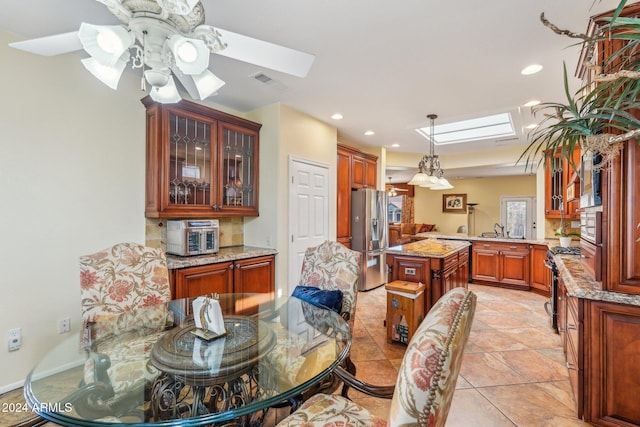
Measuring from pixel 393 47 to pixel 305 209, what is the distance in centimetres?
212

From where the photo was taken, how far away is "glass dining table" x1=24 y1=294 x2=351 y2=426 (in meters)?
1.08

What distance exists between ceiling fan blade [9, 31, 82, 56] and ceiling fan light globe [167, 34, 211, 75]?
49 centimetres

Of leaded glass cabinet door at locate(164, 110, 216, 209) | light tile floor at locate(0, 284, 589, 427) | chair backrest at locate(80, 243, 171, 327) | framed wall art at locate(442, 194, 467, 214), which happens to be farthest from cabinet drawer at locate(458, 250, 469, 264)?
framed wall art at locate(442, 194, 467, 214)

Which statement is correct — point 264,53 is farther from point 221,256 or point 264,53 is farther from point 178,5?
point 221,256

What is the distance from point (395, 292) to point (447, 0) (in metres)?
2.31

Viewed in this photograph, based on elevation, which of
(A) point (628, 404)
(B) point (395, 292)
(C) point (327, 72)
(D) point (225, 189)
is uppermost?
(C) point (327, 72)

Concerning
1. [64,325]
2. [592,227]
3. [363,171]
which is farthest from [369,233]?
[64,325]

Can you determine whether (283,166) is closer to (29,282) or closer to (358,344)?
(358,344)

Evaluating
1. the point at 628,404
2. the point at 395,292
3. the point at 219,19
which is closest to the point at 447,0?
the point at 219,19

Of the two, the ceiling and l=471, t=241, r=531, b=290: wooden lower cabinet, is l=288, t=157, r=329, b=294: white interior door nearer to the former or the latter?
the ceiling

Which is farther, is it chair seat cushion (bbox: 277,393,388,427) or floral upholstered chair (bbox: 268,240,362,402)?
floral upholstered chair (bbox: 268,240,362,402)

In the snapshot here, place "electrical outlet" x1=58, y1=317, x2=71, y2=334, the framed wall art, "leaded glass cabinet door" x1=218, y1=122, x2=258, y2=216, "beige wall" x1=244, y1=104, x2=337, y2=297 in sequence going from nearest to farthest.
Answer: "electrical outlet" x1=58, y1=317, x2=71, y2=334, "leaded glass cabinet door" x1=218, y1=122, x2=258, y2=216, "beige wall" x1=244, y1=104, x2=337, y2=297, the framed wall art

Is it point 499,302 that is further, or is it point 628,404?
point 499,302

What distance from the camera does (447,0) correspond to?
69.3 inches
